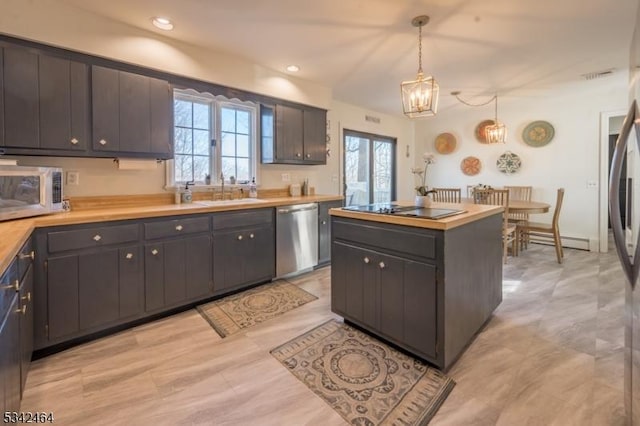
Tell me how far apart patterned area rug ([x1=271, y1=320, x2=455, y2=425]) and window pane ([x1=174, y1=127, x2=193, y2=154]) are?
2.29 meters

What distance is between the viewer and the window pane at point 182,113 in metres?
3.21

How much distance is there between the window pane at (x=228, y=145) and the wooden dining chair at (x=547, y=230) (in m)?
4.30

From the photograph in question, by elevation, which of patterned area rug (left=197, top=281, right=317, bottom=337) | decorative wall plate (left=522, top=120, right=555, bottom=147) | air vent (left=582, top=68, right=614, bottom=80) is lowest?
patterned area rug (left=197, top=281, right=317, bottom=337)

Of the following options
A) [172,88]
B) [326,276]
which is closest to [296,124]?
[172,88]

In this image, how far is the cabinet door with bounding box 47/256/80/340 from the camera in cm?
203

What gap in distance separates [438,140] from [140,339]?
621cm

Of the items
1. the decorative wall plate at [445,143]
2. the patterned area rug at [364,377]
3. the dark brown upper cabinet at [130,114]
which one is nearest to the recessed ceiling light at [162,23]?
the dark brown upper cabinet at [130,114]

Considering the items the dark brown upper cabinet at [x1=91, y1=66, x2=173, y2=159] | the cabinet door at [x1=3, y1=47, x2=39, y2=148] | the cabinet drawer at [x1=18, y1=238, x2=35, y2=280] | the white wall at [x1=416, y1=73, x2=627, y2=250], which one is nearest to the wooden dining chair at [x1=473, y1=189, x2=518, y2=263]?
the white wall at [x1=416, y1=73, x2=627, y2=250]

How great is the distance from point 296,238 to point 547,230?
359 centimetres

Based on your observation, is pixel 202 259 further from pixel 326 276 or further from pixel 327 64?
pixel 327 64

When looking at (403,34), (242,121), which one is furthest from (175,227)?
(403,34)

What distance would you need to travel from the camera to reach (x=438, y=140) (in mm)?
6480

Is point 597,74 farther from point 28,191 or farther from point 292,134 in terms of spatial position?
point 28,191

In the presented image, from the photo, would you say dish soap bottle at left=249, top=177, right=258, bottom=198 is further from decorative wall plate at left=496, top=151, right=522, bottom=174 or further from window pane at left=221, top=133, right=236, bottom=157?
decorative wall plate at left=496, top=151, right=522, bottom=174
